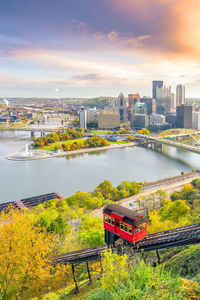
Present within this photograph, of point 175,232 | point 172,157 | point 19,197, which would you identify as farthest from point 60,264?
point 172,157

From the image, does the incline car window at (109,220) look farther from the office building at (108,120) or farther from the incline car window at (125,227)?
the office building at (108,120)

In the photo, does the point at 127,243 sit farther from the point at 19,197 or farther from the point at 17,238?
the point at 19,197

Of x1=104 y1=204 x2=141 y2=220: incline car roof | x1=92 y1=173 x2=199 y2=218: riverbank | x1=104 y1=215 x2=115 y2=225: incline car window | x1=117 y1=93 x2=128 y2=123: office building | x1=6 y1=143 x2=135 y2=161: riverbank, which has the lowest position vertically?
x1=92 y1=173 x2=199 y2=218: riverbank

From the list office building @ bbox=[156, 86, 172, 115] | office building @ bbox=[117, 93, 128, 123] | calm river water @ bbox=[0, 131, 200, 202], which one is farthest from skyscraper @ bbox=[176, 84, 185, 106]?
calm river water @ bbox=[0, 131, 200, 202]

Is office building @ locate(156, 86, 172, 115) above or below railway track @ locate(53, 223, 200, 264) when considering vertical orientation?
above

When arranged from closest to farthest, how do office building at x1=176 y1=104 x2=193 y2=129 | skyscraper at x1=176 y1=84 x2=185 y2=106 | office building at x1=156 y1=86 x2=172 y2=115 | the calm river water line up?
the calm river water < office building at x1=176 y1=104 x2=193 y2=129 < office building at x1=156 y1=86 x2=172 y2=115 < skyscraper at x1=176 y1=84 x2=185 y2=106

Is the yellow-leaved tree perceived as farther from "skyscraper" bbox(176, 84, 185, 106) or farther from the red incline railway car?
"skyscraper" bbox(176, 84, 185, 106)

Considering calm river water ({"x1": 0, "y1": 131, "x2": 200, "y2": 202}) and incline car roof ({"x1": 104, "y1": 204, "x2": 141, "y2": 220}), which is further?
calm river water ({"x1": 0, "y1": 131, "x2": 200, "y2": 202})
